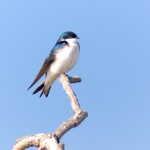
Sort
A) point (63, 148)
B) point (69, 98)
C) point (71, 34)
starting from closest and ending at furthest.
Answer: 1. point (63, 148)
2. point (69, 98)
3. point (71, 34)

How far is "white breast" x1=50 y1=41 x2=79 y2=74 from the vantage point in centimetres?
528

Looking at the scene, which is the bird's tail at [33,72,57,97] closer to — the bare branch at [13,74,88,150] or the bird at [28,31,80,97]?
the bird at [28,31,80,97]

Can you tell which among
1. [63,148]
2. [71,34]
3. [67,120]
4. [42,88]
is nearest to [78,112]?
[67,120]

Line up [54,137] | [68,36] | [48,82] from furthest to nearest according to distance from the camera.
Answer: [68,36]
[48,82]
[54,137]

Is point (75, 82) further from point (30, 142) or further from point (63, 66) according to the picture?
point (30, 142)

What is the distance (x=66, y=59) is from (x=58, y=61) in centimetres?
11

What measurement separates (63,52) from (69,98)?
238cm

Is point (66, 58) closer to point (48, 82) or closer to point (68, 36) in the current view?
point (48, 82)

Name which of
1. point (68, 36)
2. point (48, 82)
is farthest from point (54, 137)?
point (68, 36)

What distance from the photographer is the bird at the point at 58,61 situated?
5.27 m

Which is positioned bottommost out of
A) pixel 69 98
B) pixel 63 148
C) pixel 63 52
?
pixel 63 148

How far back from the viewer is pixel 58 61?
536 centimetres

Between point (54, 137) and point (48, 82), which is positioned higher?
point (48, 82)

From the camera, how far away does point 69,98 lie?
3059mm
